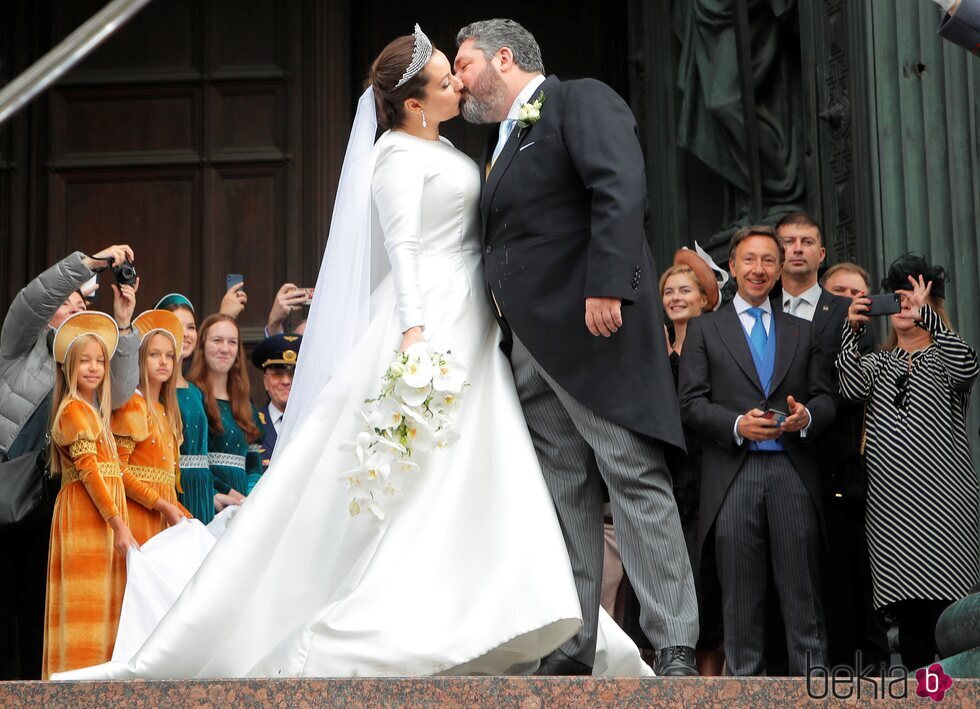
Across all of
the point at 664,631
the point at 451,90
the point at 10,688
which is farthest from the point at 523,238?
the point at 10,688

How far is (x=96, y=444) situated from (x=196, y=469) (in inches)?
31.6

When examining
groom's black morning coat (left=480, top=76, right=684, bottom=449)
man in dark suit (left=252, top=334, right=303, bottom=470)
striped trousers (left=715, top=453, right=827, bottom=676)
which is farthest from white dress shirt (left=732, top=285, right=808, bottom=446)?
man in dark suit (left=252, top=334, right=303, bottom=470)

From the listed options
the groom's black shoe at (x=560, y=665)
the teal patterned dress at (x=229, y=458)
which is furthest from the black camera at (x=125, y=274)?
the groom's black shoe at (x=560, y=665)

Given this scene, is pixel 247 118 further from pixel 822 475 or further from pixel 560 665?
pixel 560 665

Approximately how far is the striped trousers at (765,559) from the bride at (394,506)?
1031 mm

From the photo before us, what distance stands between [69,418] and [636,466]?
2.59 meters

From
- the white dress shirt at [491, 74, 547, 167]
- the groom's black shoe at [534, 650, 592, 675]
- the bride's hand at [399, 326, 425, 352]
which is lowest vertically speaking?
the groom's black shoe at [534, 650, 592, 675]

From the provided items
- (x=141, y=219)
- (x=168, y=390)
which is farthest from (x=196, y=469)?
(x=141, y=219)

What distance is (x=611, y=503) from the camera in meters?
4.63

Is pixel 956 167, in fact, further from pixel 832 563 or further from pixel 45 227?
pixel 45 227

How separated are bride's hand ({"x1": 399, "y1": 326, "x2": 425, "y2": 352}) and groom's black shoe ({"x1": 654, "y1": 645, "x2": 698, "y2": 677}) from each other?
44.4 inches

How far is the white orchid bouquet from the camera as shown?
15.0ft

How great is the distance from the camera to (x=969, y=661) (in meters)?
4.61

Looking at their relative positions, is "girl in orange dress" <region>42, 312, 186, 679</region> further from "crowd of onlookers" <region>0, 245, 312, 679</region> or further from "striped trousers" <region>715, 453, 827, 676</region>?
"striped trousers" <region>715, 453, 827, 676</region>
